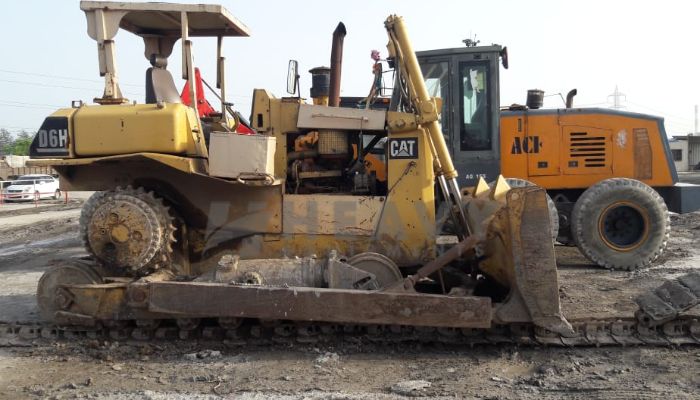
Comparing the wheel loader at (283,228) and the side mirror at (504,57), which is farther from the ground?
the side mirror at (504,57)

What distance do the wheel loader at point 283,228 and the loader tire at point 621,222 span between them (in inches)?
133

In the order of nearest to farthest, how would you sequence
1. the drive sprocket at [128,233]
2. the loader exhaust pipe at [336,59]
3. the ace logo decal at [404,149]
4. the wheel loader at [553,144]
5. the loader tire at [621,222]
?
the drive sprocket at [128,233] < the ace logo decal at [404,149] < the loader exhaust pipe at [336,59] < the loader tire at [621,222] < the wheel loader at [553,144]

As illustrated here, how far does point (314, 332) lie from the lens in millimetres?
5070

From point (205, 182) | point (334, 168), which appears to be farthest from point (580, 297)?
point (205, 182)

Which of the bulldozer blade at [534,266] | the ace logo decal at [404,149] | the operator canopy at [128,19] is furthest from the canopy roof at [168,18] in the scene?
the bulldozer blade at [534,266]

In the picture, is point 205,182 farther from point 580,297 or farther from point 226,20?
point 580,297

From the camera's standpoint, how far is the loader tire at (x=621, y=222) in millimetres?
8484

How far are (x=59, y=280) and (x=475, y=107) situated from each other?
6338 mm

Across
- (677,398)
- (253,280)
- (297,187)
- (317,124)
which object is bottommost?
(677,398)

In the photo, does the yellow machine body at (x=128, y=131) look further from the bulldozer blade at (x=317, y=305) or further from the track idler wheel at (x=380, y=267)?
the track idler wheel at (x=380, y=267)

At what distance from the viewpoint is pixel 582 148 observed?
934 centimetres

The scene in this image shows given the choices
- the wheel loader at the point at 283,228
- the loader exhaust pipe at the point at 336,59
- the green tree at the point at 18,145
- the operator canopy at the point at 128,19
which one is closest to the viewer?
the wheel loader at the point at 283,228

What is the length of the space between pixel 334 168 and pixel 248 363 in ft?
7.30

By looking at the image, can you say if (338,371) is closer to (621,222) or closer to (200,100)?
(200,100)
